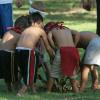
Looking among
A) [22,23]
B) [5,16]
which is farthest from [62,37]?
[5,16]

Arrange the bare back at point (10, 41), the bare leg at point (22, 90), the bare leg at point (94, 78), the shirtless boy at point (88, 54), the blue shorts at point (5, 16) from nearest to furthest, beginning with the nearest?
the bare leg at point (22, 90) < the bare back at point (10, 41) < the shirtless boy at point (88, 54) < the bare leg at point (94, 78) < the blue shorts at point (5, 16)

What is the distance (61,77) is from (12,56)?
2.71 feet

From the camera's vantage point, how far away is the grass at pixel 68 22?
7750 mm

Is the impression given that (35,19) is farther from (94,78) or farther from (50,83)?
(94,78)

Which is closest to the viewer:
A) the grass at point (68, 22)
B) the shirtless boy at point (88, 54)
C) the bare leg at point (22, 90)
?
the grass at point (68, 22)

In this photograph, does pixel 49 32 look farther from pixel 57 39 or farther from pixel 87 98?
pixel 87 98

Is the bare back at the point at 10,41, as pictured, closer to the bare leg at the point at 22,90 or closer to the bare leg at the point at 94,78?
the bare leg at the point at 22,90

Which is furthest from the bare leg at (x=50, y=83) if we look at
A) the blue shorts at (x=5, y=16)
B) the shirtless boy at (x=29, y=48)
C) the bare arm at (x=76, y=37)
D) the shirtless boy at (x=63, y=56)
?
the blue shorts at (x=5, y=16)

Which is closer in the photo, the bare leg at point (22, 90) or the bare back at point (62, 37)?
the bare leg at point (22, 90)

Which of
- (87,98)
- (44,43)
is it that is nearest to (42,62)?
(44,43)

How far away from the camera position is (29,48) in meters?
8.10

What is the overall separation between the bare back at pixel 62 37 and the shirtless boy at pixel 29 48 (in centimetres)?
21

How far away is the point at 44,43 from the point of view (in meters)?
8.26

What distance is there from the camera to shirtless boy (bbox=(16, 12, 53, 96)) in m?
8.02
